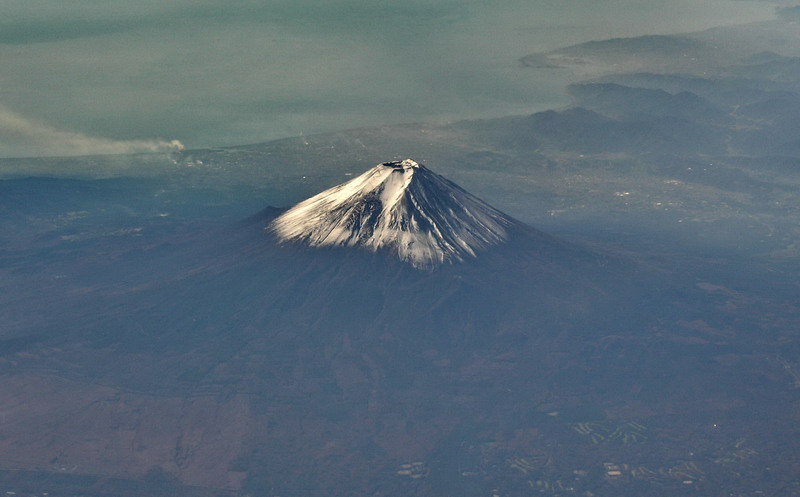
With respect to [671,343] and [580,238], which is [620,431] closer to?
[671,343]

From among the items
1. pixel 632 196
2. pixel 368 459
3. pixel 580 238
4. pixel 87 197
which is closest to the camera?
pixel 368 459

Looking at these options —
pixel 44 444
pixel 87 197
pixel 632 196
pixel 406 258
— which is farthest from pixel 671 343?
pixel 87 197

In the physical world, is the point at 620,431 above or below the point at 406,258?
below

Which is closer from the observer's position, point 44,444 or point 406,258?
point 44,444

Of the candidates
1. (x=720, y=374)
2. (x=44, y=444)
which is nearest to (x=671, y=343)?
(x=720, y=374)

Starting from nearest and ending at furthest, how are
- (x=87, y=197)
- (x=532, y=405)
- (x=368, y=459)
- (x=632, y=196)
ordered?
(x=368, y=459), (x=532, y=405), (x=87, y=197), (x=632, y=196)

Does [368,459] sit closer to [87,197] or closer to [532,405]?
[532,405]
